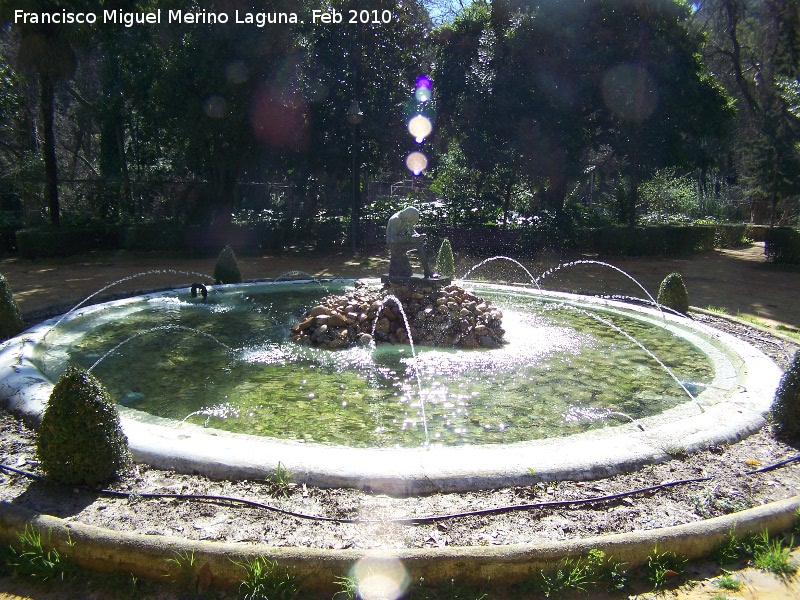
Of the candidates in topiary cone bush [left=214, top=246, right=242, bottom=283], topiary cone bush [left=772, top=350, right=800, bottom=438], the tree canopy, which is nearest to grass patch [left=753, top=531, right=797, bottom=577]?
topiary cone bush [left=772, top=350, right=800, bottom=438]

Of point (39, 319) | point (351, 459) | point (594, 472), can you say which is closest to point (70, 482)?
point (351, 459)

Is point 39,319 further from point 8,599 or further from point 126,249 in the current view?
point 126,249

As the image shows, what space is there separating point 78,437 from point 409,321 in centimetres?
487

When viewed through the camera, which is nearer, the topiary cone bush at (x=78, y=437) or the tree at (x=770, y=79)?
the topiary cone bush at (x=78, y=437)


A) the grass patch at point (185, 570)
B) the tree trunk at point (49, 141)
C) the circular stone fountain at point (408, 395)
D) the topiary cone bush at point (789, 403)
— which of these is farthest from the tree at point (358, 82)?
the grass patch at point (185, 570)

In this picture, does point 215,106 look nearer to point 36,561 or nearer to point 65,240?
point 65,240

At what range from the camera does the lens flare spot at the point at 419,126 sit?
2169cm

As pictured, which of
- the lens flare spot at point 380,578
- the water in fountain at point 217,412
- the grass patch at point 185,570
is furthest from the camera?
the water in fountain at point 217,412

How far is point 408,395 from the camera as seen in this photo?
18.5ft

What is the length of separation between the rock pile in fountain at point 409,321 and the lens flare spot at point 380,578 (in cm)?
474

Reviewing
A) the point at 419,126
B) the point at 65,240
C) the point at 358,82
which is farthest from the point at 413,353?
the point at 419,126

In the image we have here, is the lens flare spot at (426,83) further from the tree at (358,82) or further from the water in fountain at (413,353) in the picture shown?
the water in fountain at (413,353)

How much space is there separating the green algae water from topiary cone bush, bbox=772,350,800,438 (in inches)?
36.9

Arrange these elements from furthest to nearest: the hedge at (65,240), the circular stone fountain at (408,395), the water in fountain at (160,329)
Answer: the hedge at (65,240) < the water in fountain at (160,329) < the circular stone fountain at (408,395)
